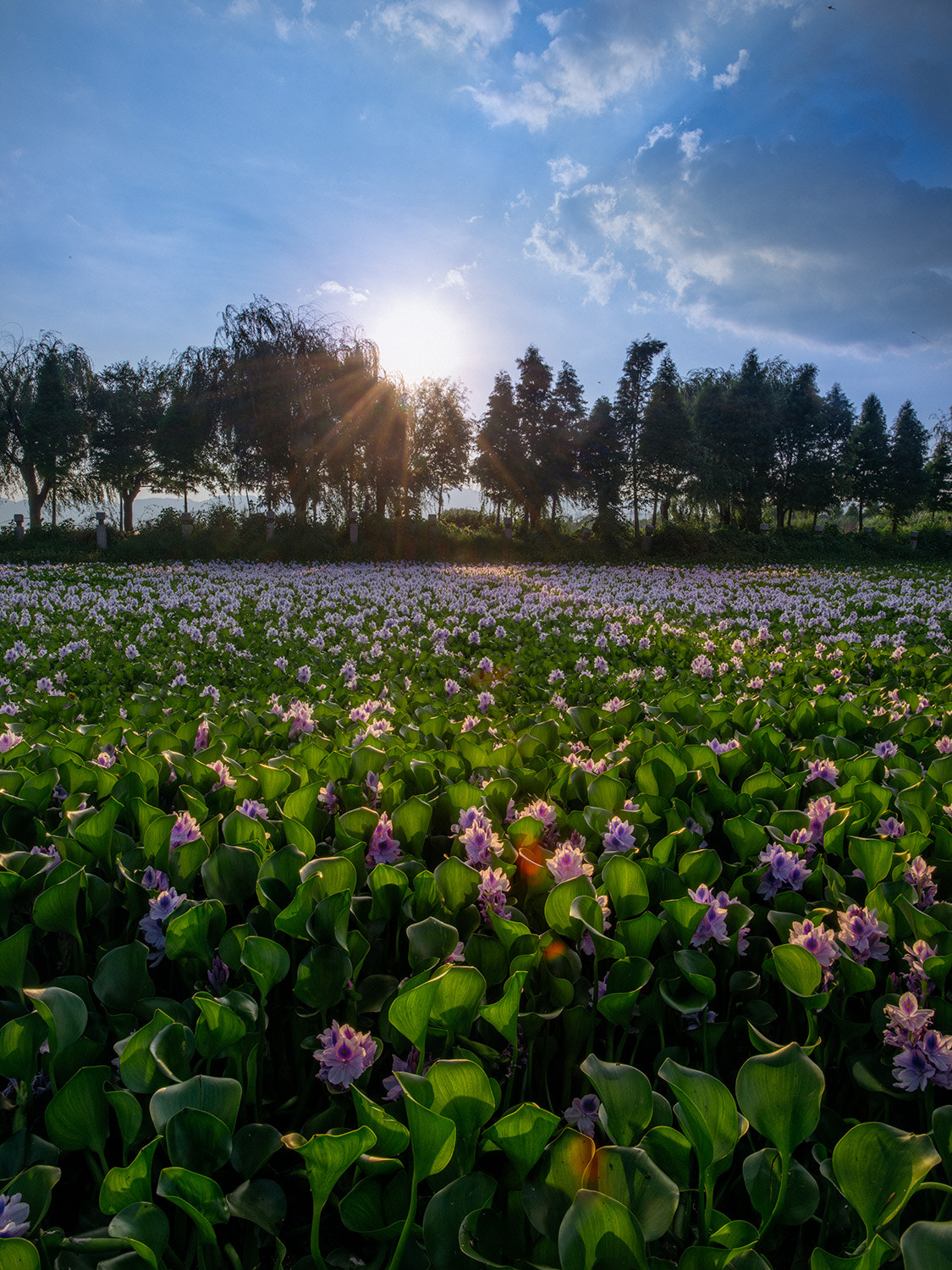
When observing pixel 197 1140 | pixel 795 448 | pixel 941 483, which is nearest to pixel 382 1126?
pixel 197 1140

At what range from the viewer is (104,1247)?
119cm

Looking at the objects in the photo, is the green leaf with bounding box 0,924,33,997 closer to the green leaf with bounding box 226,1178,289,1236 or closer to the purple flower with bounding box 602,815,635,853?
the green leaf with bounding box 226,1178,289,1236

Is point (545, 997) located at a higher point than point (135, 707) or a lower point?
lower

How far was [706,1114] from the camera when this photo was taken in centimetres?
119

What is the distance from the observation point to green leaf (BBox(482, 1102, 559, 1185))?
110 centimetres

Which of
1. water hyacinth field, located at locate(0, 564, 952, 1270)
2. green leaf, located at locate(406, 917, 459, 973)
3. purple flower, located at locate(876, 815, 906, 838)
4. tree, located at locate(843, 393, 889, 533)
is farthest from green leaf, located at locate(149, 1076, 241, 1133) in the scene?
tree, located at locate(843, 393, 889, 533)

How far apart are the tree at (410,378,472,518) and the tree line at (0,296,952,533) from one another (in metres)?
0.10

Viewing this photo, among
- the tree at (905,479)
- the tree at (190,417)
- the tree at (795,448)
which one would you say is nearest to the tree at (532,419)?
the tree at (190,417)

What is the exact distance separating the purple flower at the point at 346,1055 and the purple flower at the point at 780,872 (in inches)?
49.9

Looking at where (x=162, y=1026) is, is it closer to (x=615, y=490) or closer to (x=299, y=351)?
(x=299, y=351)

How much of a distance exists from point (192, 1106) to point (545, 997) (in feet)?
2.71

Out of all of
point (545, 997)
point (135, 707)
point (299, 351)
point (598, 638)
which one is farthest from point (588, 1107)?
point (299, 351)

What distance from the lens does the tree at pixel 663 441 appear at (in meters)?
34.9

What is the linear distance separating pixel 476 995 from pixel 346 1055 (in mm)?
325
